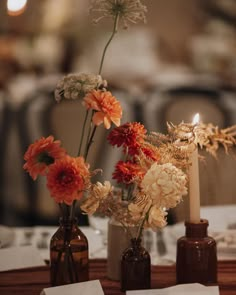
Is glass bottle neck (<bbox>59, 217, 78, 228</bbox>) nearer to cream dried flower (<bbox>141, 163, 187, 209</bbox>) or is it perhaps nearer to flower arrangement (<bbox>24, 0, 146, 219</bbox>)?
flower arrangement (<bbox>24, 0, 146, 219</bbox>)

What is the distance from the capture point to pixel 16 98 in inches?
111

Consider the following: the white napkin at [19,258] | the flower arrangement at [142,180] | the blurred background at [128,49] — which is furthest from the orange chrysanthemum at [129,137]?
the blurred background at [128,49]

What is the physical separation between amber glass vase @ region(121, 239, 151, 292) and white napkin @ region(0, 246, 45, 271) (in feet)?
0.83

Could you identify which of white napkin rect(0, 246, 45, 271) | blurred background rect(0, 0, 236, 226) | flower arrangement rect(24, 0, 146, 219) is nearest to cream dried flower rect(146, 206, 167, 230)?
flower arrangement rect(24, 0, 146, 219)

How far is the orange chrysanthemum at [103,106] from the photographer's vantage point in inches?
35.4

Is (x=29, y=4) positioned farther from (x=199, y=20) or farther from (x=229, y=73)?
(x=229, y=73)

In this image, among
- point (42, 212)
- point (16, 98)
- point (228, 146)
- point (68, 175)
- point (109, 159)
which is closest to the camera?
point (68, 175)

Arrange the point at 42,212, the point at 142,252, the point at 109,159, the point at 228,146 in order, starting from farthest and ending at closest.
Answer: the point at 42,212 → the point at 109,159 → the point at 228,146 → the point at 142,252

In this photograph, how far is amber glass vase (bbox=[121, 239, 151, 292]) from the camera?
3.11 feet

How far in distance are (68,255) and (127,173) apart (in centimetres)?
18

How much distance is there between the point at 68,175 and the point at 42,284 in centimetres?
29

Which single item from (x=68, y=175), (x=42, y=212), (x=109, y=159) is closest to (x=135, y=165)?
(x=68, y=175)

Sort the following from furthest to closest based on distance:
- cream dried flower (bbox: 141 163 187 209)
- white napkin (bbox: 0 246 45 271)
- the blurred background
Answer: the blurred background, white napkin (bbox: 0 246 45 271), cream dried flower (bbox: 141 163 187 209)

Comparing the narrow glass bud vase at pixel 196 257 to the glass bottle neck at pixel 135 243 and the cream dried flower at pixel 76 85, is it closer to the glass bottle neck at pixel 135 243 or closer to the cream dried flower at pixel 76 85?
the glass bottle neck at pixel 135 243
